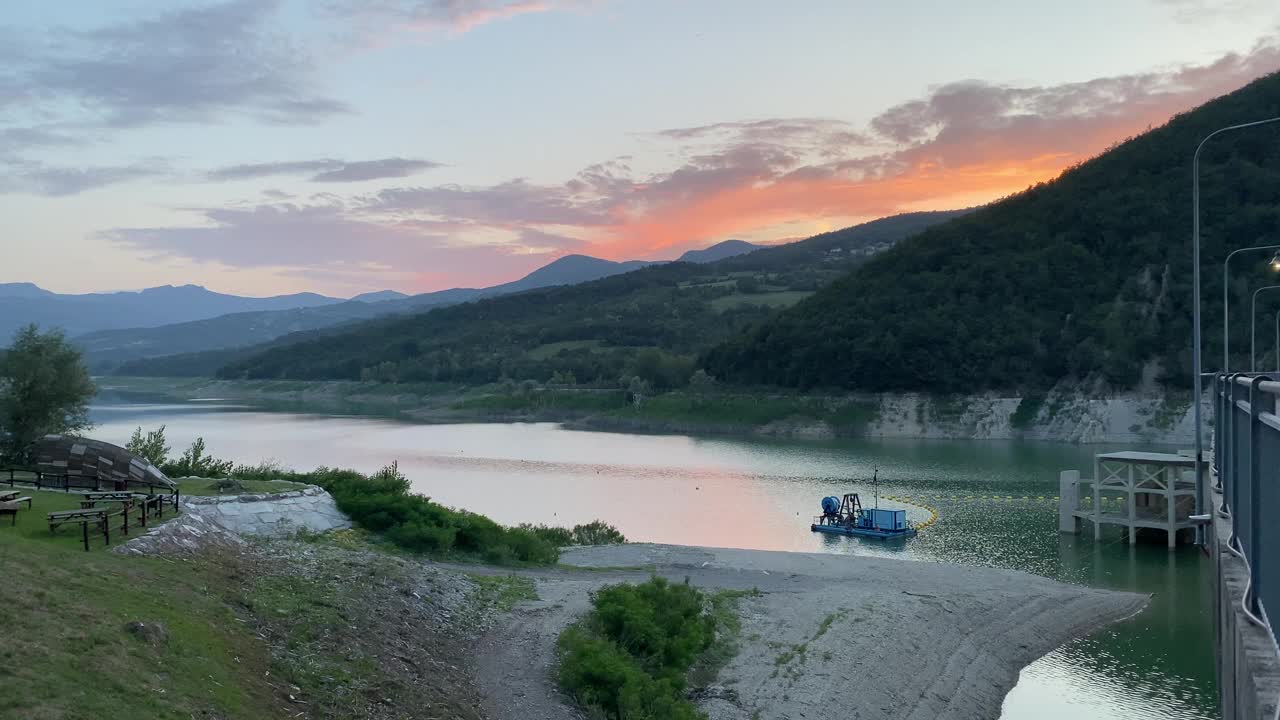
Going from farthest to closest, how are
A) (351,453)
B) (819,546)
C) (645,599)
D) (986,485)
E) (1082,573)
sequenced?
(351,453) < (986,485) < (819,546) < (1082,573) < (645,599)

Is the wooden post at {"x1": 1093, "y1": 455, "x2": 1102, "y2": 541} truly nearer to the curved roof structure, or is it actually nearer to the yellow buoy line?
the yellow buoy line

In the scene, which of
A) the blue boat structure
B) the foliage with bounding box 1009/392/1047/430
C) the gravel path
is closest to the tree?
the gravel path

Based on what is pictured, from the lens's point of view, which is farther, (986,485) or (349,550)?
(986,485)

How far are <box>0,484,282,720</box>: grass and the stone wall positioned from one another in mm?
3836

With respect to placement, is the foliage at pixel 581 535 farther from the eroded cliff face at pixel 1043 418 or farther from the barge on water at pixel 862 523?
the eroded cliff face at pixel 1043 418

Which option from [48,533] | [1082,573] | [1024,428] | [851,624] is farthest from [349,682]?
[1024,428]

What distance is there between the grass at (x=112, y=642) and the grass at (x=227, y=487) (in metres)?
5.00

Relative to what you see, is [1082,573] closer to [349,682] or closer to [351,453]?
[349,682]

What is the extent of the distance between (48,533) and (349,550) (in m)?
5.96

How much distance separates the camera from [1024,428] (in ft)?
271

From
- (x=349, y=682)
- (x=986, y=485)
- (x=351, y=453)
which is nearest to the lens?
(x=349, y=682)

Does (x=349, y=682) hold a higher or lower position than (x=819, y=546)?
higher

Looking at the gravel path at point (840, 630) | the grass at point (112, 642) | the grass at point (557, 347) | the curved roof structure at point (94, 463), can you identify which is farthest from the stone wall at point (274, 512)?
the grass at point (557, 347)

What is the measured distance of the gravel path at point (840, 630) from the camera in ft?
57.1
